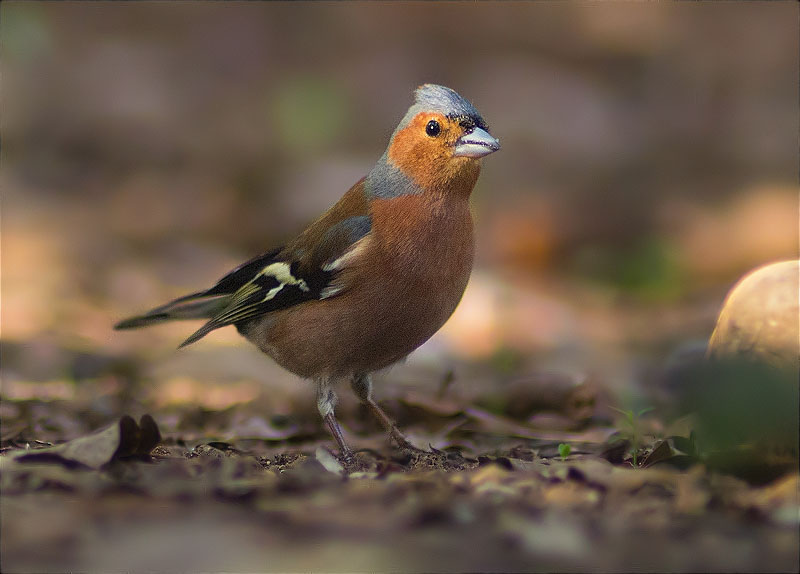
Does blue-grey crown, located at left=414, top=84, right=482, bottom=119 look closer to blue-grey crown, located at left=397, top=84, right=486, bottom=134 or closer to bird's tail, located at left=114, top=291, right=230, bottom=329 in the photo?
blue-grey crown, located at left=397, top=84, right=486, bottom=134

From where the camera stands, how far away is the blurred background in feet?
21.1

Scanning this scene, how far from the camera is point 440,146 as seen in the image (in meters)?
4.23

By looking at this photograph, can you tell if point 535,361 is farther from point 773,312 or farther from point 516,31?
point 516,31

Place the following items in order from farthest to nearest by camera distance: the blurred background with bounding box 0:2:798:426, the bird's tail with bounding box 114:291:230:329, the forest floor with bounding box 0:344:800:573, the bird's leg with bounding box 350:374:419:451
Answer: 1. the blurred background with bounding box 0:2:798:426
2. the bird's tail with bounding box 114:291:230:329
3. the bird's leg with bounding box 350:374:419:451
4. the forest floor with bounding box 0:344:800:573

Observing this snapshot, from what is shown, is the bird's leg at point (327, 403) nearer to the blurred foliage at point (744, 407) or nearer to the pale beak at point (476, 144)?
the pale beak at point (476, 144)

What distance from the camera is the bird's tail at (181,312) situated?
16.2 feet

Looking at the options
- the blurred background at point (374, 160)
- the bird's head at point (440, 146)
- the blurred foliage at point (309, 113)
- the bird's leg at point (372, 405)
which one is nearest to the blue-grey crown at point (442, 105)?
the bird's head at point (440, 146)

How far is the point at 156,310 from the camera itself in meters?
4.98

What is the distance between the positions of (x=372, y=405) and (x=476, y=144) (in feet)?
4.48

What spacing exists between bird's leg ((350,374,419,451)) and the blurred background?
2.41 feet

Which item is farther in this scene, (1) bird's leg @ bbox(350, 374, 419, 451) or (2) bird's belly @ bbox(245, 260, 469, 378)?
(1) bird's leg @ bbox(350, 374, 419, 451)

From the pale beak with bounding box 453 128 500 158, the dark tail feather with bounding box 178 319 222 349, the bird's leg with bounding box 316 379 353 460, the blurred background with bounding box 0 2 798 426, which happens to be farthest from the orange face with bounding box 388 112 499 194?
the blurred background with bounding box 0 2 798 426

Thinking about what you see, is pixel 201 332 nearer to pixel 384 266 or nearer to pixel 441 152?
pixel 384 266

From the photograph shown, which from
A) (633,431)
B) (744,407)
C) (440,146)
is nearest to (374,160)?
(440,146)
